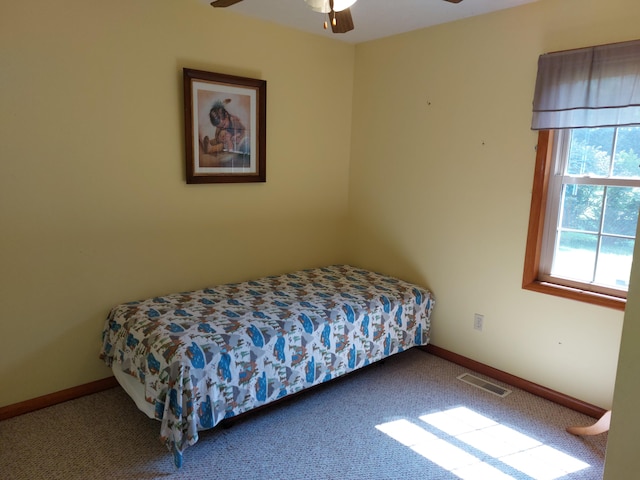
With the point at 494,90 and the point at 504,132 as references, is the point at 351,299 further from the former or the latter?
the point at 494,90

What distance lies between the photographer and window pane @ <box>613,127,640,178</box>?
7.53 feet

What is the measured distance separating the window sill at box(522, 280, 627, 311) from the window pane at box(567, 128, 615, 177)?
67cm

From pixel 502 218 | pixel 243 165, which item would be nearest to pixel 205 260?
pixel 243 165

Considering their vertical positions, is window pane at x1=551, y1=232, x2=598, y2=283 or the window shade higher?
the window shade

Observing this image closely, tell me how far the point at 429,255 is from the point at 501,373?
3.02 feet

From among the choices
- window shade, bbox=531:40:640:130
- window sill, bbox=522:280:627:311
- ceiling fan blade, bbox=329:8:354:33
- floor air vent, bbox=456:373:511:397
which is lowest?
floor air vent, bbox=456:373:511:397

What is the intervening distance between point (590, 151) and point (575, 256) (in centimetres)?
60

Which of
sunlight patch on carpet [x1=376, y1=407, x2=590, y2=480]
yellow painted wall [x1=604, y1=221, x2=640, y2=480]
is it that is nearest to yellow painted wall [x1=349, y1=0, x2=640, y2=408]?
sunlight patch on carpet [x1=376, y1=407, x2=590, y2=480]

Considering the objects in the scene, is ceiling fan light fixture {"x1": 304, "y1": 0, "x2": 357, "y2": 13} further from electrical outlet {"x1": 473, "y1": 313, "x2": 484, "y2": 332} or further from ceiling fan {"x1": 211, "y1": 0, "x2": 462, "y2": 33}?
electrical outlet {"x1": 473, "y1": 313, "x2": 484, "y2": 332}

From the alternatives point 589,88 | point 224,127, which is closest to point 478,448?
point 589,88

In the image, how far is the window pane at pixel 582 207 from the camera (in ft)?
8.10

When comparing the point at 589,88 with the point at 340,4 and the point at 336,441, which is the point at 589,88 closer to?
the point at 340,4

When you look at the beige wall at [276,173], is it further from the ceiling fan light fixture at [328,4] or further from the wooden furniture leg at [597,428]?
the ceiling fan light fixture at [328,4]

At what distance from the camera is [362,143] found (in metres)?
3.64
